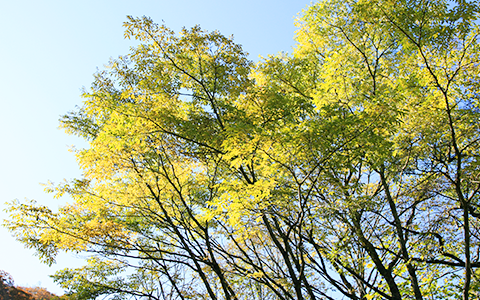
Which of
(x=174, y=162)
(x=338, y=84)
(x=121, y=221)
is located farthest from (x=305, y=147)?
(x=121, y=221)

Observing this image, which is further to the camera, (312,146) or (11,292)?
Answer: (11,292)

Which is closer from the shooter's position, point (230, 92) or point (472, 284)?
point (230, 92)

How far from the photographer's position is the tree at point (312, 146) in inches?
176

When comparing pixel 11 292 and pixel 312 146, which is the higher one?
pixel 312 146

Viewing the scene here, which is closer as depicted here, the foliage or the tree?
the tree

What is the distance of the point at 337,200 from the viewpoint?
534cm

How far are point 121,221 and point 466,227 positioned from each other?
22.7ft

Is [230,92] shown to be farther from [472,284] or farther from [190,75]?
[472,284]

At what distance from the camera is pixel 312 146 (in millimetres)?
4164

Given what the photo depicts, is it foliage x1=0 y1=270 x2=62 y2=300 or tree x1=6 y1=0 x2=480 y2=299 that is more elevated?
tree x1=6 y1=0 x2=480 y2=299

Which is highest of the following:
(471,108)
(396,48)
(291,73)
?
(396,48)

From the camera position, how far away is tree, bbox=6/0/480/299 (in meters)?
4.46

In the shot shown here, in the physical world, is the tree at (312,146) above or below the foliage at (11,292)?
above

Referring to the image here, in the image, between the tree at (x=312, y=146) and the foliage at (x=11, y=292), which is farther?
the foliage at (x=11, y=292)
